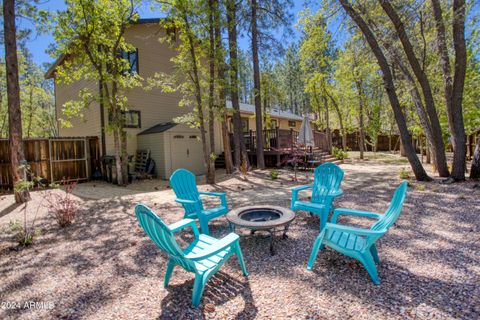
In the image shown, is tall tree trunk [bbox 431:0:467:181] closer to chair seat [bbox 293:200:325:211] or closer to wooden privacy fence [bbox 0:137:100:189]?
chair seat [bbox 293:200:325:211]

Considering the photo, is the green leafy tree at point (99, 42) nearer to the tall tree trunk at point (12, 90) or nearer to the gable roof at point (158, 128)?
the gable roof at point (158, 128)

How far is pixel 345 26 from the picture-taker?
26.8ft

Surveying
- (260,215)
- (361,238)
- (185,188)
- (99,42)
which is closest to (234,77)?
(99,42)

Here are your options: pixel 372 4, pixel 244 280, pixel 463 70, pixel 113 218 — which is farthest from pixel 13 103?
pixel 463 70

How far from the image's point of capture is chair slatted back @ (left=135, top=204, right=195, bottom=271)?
2152 millimetres

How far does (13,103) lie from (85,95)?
2.81 m

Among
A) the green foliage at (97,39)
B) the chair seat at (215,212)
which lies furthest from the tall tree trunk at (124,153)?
the chair seat at (215,212)

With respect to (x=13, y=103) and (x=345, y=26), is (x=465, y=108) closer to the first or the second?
(x=345, y=26)

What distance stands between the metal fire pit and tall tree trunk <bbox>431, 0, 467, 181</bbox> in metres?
6.45

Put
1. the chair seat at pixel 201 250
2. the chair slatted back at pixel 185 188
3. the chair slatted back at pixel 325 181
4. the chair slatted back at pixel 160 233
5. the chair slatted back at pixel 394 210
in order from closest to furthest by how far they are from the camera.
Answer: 1. the chair slatted back at pixel 160 233
2. the chair seat at pixel 201 250
3. the chair slatted back at pixel 394 210
4. the chair slatted back at pixel 185 188
5. the chair slatted back at pixel 325 181

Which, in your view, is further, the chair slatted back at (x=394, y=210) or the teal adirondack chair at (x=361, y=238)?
the chair slatted back at (x=394, y=210)

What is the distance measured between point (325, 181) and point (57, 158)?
414 inches

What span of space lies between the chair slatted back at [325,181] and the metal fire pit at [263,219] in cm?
102

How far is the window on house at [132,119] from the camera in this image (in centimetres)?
1165
